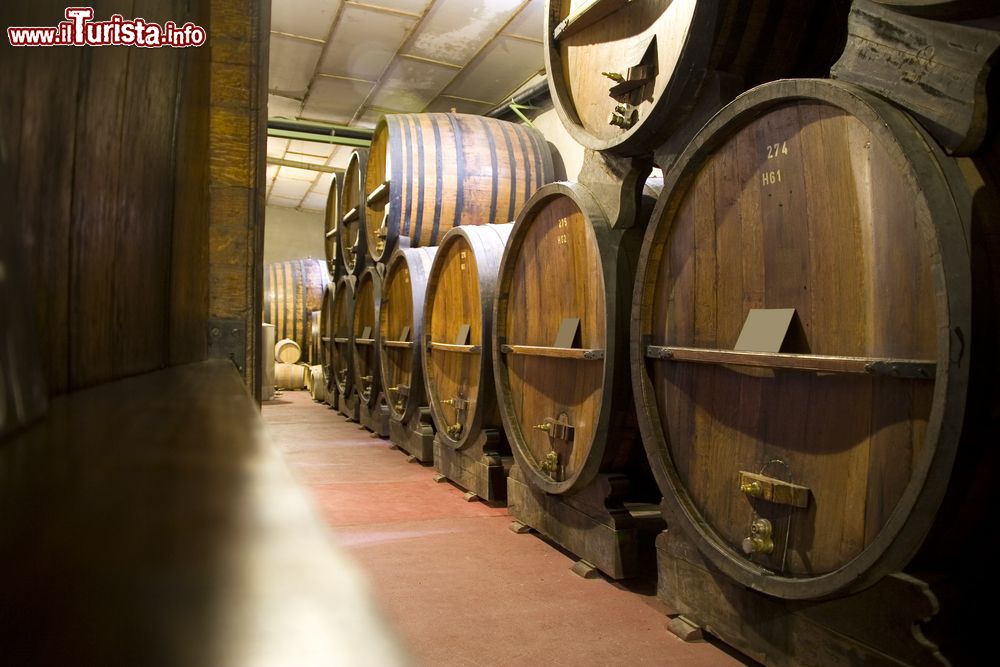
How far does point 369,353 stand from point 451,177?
2.31m

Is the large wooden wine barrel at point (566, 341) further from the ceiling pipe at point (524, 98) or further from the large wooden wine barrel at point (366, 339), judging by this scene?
the ceiling pipe at point (524, 98)

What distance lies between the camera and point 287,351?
12219 mm

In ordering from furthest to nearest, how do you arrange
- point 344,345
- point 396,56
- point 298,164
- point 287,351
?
1. point 298,164
2. point 287,351
3. point 344,345
4. point 396,56

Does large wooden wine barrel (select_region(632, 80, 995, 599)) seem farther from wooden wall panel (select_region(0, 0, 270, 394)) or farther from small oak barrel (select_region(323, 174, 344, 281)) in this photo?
small oak barrel (select_region(323, 174, 344, 281))

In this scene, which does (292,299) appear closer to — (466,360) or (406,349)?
(406,349)

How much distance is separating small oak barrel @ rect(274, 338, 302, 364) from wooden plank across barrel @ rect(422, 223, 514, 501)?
7703mm

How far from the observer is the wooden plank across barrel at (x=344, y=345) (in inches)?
309

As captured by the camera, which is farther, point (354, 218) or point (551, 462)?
point (354, 218)

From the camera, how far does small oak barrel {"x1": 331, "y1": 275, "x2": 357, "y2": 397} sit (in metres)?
7.82

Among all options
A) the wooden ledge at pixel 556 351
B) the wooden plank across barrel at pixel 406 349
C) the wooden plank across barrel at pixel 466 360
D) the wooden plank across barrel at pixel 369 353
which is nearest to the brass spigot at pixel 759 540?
the wooden ledge at pixel 556 351

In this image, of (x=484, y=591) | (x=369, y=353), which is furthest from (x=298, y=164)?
(x=484, y=591)

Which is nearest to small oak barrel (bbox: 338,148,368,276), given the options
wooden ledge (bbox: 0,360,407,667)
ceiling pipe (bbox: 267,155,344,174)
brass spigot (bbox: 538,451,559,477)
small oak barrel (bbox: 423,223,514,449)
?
small oak barrel (bbox: 423,223,514,449)

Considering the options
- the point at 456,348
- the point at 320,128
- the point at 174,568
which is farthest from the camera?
the point at 320,128

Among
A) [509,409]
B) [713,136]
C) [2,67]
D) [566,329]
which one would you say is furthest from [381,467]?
[2,67]
